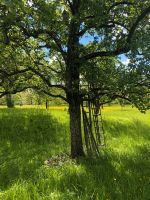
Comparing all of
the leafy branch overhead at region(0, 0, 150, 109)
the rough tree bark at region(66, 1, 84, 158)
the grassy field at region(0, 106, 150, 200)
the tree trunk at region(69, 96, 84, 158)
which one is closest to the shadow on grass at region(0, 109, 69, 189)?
the grassy field at region(0, 106, 150, 200)

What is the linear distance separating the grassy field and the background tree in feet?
8.56

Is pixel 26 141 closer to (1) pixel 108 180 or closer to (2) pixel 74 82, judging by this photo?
(2) pixel 74 82

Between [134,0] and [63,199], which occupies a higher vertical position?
[134,0]

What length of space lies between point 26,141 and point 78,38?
9.04m

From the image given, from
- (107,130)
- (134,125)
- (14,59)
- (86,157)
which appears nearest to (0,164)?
(86,157)

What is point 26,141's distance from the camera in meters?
22.0

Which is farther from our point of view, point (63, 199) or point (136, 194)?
point (136, 194)

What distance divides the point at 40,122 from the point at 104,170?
45.3 ft

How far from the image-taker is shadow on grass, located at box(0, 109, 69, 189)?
45.5 ft

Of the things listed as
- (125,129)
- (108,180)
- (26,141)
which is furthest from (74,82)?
(125,129)

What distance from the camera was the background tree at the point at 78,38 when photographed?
1365 cm

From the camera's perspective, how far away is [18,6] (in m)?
12.2

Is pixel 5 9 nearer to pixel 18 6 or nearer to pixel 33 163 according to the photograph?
pixel 18 6

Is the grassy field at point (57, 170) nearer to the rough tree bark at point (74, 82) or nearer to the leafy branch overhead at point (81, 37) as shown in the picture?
the rough tree bark at point (74, 82)
